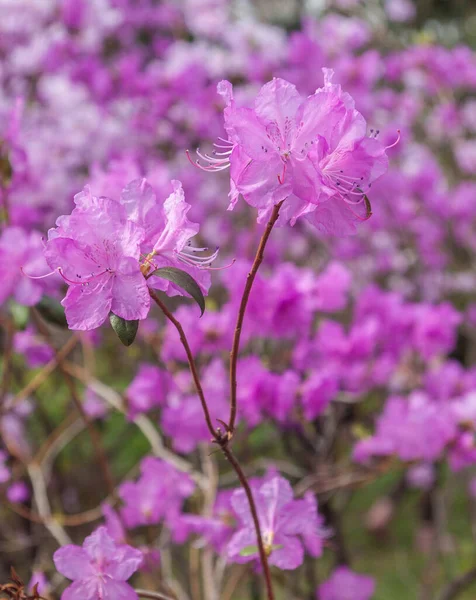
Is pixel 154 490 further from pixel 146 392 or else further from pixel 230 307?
pixel 230 307

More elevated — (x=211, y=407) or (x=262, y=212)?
(x=262, y=212)

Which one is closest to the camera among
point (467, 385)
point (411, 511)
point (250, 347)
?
point (467, 385)

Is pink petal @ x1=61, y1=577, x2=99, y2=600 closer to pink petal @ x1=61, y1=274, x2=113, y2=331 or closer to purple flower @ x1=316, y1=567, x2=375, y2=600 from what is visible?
pink petal @ x1=61, y1=274, x2=113, y2=331

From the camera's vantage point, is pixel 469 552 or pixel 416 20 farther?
pixel 416 20

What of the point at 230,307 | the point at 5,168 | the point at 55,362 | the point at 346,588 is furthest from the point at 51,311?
the point at 346,588

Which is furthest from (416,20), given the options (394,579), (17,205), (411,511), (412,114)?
(17,205)

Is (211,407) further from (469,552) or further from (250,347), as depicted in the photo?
(469,552)
